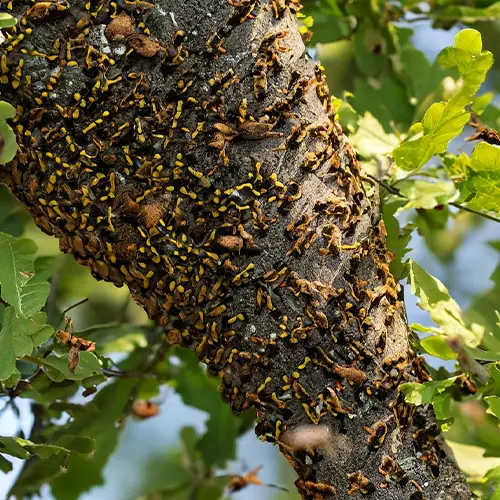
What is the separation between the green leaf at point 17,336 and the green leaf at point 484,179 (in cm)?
42

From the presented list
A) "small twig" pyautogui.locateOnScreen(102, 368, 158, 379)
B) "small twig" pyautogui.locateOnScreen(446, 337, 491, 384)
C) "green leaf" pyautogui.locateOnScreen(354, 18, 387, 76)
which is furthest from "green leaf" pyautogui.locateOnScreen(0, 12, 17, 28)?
"green leaf" pyautogui.locateOnScreen(354, 18, 387, 76)

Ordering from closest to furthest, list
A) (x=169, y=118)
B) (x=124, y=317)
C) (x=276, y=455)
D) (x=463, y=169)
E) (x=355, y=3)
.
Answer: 1. (x=169, y=118)
2. (x=463, y=169)
3. (x=355, y=3)
4. (x=124, y=317)
5. (x=276, y=455)

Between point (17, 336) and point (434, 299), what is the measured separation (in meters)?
0.37

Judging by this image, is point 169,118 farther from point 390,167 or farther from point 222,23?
point 390,167

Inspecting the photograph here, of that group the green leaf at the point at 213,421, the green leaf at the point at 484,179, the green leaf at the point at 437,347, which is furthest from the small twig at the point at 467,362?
the green leaf at the point at 213,421

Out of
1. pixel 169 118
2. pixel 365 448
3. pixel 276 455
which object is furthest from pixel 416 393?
pixel 276 455

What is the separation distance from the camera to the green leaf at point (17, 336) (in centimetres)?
61

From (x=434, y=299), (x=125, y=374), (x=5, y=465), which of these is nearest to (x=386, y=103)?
(x=434, y=299)

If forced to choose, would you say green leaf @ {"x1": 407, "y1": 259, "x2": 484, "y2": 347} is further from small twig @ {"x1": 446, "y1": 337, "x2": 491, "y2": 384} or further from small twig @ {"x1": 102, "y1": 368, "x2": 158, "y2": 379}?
small twig @ {"x1": 102, "y1": 368, "x2": 158, "y2": 379}

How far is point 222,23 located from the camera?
62 centimetres

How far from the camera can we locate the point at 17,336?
617mm

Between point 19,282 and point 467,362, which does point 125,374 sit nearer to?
point 19,282

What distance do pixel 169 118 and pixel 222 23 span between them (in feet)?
0.30

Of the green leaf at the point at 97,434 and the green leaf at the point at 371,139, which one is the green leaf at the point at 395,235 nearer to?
the green leaf at the point at 371,139
